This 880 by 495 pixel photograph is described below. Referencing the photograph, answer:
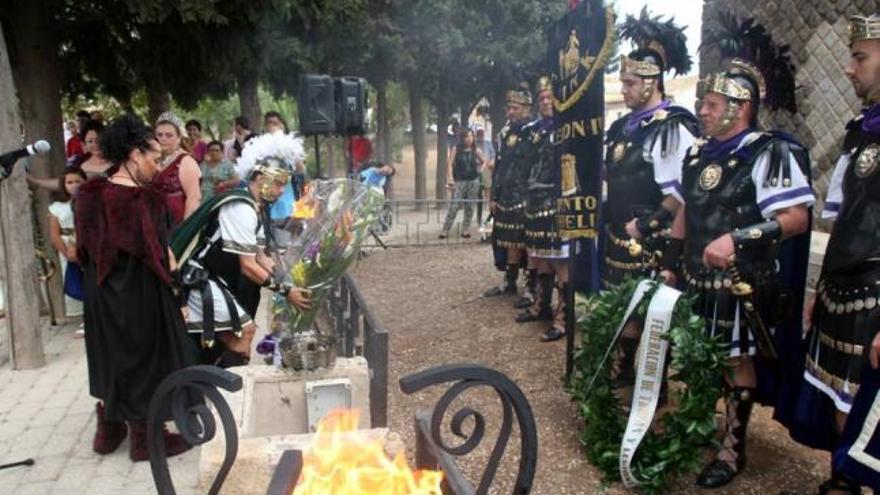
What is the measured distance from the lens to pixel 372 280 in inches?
369

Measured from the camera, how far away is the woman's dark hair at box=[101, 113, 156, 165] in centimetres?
367

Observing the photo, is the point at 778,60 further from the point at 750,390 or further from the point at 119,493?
the point at 119,493

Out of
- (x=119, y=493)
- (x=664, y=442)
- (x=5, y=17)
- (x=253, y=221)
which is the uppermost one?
(x=5, y=17)

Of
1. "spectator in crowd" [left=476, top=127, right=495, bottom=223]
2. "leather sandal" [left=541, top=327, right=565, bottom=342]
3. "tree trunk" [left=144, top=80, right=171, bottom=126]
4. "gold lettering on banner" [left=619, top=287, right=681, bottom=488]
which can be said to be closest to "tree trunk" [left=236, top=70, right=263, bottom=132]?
"tree trunk" [left=144, top=80, right=171, bottom=126]

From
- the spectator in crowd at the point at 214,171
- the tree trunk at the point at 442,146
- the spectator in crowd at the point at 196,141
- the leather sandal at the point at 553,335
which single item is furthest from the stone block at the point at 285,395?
the tree trunk at the point at 442,146

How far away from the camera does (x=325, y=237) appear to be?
3365 millimetres

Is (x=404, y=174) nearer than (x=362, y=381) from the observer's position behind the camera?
No

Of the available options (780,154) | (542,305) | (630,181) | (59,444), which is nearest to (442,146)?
(542,305)

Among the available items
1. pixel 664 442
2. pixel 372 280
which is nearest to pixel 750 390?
pixel 664 442

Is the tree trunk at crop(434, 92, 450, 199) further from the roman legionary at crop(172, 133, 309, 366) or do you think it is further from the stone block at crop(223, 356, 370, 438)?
the stone block at crop(223, 356, 370, 438)

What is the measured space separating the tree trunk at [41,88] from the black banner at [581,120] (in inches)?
200

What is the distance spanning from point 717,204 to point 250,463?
252cm

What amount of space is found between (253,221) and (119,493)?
1598mm

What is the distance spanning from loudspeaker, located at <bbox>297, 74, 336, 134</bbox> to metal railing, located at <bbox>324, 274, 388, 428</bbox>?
2.25 meters
